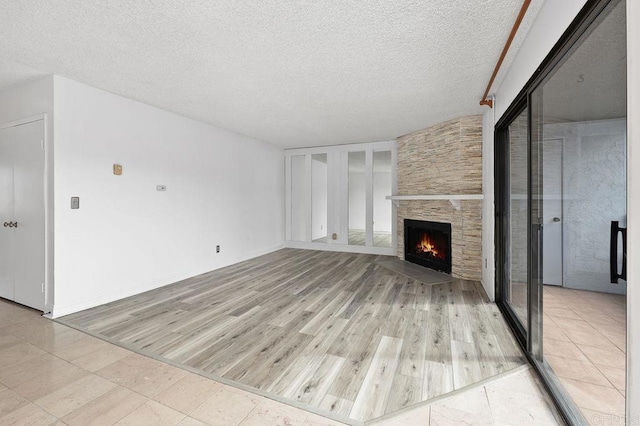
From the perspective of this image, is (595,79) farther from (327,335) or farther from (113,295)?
(113,295)

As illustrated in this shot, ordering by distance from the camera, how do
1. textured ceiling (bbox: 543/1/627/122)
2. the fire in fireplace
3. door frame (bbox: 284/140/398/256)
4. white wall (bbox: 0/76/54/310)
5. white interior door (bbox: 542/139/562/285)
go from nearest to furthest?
textured ceiling (bbox: 543/1/627/122) < white interior door (bbox: 542/139/562/285) < white wall (bbox: 0/76/54/310) < the fire in fireplace < door frame (bbox: 284/140/398/256)

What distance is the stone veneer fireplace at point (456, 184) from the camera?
4.09 meters

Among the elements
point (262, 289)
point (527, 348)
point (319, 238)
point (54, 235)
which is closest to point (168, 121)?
point (54, 235)

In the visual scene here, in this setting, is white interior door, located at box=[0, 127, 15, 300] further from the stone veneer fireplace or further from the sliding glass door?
the stone veneer fireplace

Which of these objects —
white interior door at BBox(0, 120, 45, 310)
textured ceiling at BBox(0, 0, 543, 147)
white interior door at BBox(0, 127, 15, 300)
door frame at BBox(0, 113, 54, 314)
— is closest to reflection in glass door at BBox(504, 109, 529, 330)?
textured ceiling at BBox(0, 0, 543, 147)

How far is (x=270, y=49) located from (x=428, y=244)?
13.4 feet

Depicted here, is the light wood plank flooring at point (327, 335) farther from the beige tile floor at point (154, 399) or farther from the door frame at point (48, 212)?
the door frame at point (48, 212)

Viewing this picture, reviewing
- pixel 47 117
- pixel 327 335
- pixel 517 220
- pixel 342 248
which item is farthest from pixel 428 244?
pixel 47 117

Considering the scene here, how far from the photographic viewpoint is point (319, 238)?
7.19 metres

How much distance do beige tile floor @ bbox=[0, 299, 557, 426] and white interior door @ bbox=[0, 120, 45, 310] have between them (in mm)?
1154

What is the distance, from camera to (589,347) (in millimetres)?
2105

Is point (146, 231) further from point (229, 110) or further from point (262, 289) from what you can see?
point (229, 110)

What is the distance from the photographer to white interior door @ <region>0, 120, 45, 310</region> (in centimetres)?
296

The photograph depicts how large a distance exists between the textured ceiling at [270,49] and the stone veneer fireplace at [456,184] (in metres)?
0.66
